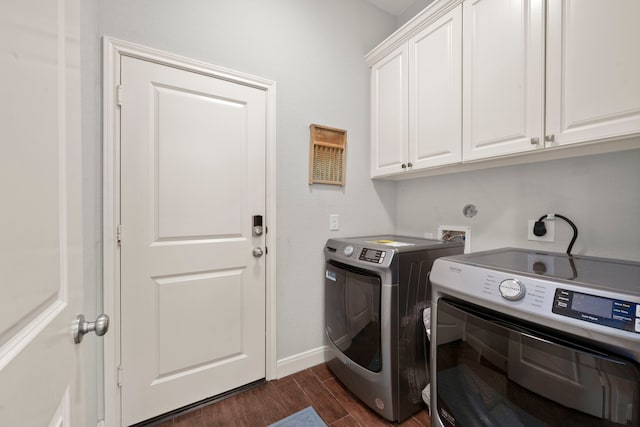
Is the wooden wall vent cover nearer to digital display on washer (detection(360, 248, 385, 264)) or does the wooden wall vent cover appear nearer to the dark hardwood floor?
digital display on washer (detection(360, 248, 385, 264))

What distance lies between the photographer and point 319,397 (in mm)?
1636

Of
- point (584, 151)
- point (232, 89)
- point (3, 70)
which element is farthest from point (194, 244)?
point (584, 151)

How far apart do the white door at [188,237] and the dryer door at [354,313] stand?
1.60 feet

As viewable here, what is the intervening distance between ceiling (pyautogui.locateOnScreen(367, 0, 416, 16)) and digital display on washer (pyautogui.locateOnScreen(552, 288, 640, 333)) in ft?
8.12

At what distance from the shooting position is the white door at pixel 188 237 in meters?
1.42

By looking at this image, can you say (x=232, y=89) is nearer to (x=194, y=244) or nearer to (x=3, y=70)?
(x=194, y=244)

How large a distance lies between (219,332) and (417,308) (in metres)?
1.22

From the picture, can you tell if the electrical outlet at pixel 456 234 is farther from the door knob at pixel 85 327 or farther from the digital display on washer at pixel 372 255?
the door knob at pixel 85 327

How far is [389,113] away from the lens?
80.0 inches

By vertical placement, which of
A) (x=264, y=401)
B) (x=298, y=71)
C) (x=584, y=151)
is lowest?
(x=264, y=401)

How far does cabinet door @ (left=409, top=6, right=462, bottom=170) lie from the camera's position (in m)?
1.56

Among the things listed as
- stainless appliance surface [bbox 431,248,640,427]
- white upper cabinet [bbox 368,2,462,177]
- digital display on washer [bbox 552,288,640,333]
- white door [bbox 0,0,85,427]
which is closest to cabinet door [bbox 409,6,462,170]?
white upper cabinet [bbox 368,2,462,177]

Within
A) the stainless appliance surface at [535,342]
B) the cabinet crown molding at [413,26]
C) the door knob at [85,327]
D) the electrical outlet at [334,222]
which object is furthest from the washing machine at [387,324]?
the cabinet crown molding at [413,26]

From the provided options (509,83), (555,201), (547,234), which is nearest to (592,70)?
(509,83)
